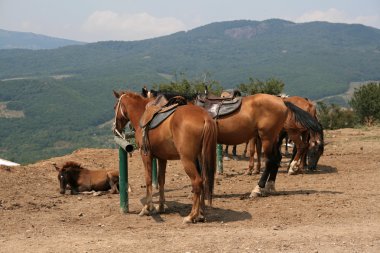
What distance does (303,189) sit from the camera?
9805 millimetres

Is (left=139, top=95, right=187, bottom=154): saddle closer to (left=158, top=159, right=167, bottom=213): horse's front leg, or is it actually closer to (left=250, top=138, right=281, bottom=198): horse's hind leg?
(left=158, top=159, right=167, bottom=213): horse's front leg

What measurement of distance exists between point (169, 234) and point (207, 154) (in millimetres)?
1305

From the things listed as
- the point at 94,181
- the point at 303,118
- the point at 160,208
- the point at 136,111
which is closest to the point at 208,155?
the point at 160,208

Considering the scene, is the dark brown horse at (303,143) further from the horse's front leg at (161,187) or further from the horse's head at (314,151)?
the horse's front leg at (161,187)

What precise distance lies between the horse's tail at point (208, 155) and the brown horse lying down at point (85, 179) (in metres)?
3.45

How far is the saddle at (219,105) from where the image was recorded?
9453 mm

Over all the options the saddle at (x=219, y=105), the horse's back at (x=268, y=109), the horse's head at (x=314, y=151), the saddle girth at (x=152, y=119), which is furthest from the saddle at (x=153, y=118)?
the horse's head at (x=314, y=151)

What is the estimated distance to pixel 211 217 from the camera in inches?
302

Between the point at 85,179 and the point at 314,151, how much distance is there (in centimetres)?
562

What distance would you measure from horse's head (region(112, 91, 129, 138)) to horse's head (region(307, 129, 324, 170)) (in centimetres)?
519

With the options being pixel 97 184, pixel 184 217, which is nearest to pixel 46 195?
pixel 97 184

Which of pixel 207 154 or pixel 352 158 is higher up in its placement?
pixel 207 154

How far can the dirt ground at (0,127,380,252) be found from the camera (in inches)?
236

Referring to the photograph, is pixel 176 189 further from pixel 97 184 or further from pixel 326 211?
pixel 326 211
